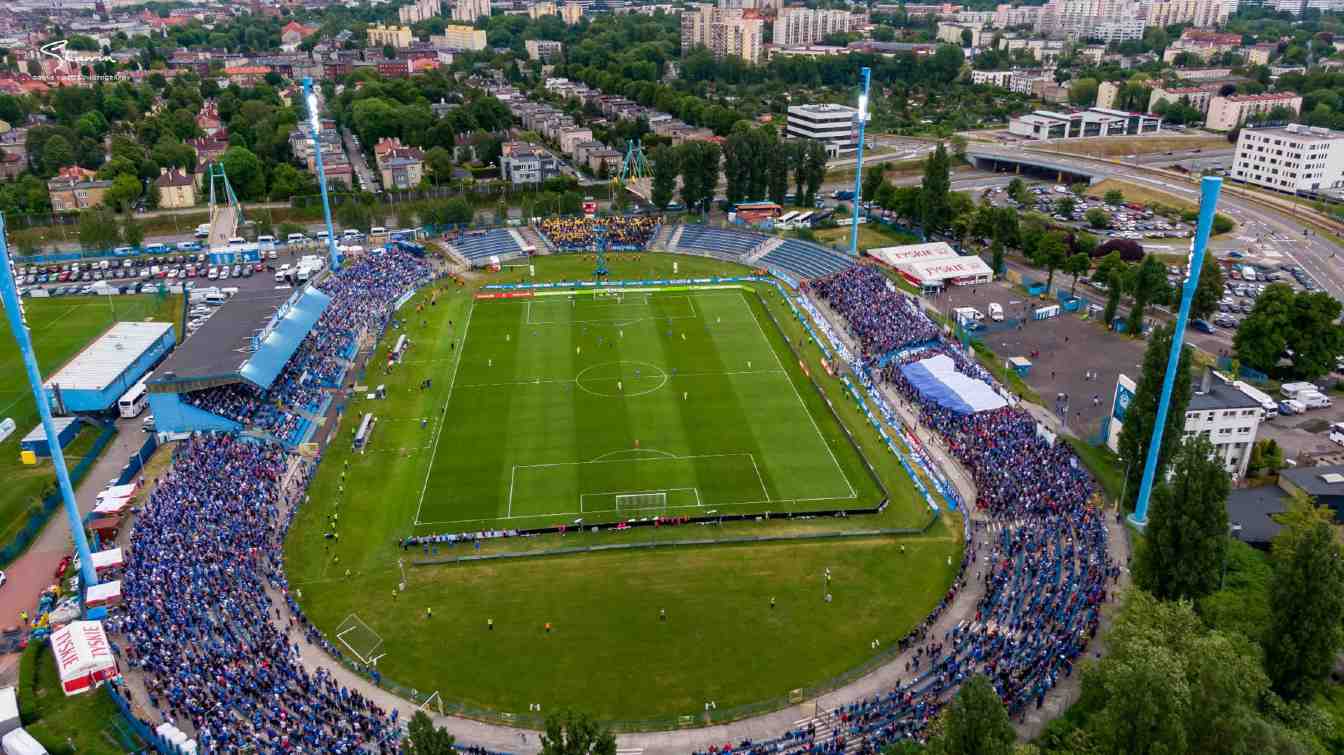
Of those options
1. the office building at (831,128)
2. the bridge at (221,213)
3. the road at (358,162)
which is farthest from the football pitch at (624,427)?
the office building at (831,128)

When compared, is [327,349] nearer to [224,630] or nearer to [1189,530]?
[224,630]

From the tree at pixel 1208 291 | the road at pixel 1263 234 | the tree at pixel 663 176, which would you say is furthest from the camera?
the tree at pixel 663 176

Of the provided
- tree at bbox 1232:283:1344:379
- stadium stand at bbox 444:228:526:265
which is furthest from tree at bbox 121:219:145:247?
tree at bbox 1232:283:1344:379

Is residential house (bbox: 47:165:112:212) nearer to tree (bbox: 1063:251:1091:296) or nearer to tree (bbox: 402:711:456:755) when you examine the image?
tree (bbox: 1063:251:1091:296)

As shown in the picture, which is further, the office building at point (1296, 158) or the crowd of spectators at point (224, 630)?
the office building at point (1296, 158)

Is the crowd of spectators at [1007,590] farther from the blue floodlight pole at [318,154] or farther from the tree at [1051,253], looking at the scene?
the blue floodlight pole at [318,154]

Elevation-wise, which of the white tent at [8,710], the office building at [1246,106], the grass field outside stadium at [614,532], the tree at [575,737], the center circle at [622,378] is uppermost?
the office building at [1246,106]
